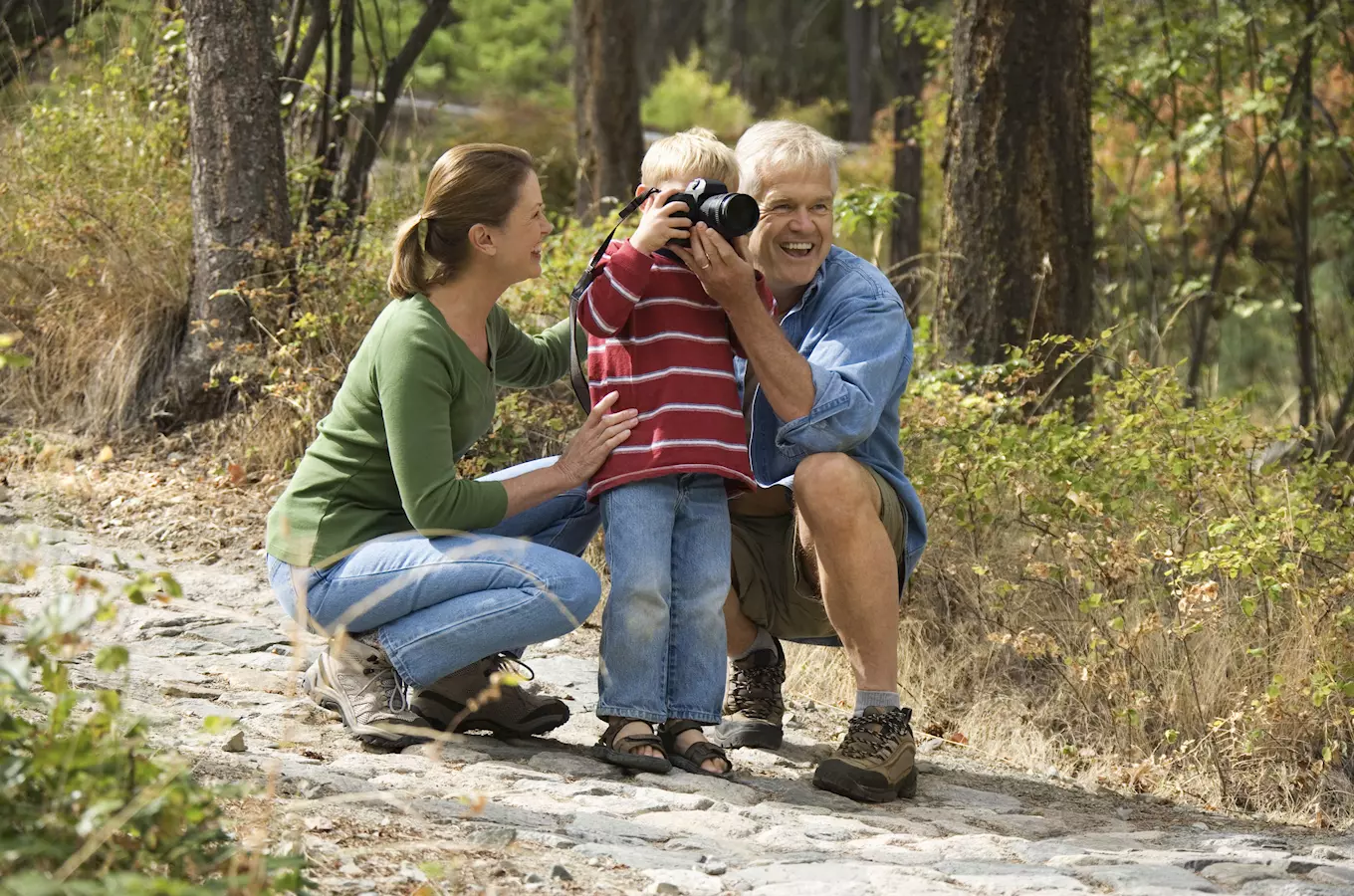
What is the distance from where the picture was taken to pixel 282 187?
5758mm

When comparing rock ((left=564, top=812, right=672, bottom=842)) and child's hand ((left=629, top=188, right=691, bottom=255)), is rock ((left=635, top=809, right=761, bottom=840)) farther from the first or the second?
child's hand ((left=629, top=188, right=691, bottom=255))

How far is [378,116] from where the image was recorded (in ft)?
23.3

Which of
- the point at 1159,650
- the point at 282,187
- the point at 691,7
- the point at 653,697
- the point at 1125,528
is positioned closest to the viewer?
the point at 653,697

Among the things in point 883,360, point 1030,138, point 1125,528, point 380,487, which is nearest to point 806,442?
point 883,360

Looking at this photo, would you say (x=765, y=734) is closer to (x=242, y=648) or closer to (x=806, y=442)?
(x=806, y=442)

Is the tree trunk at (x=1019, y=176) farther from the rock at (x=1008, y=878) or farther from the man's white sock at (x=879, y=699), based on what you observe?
the rock at (x=1008, y=878)

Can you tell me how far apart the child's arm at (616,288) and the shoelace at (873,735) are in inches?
41.4

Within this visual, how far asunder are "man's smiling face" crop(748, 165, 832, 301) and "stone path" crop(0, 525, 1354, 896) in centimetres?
120

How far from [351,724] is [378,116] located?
4511 millimetres

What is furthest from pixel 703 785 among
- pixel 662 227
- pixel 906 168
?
pixel 906 168

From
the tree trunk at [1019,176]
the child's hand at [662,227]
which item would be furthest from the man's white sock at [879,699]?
the tree trunk at [1019,176]

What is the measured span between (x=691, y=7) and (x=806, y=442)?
29989 millimetres

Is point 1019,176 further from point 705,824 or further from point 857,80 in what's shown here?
point 857,80

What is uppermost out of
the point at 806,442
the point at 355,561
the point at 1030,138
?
the point at 1030,138
